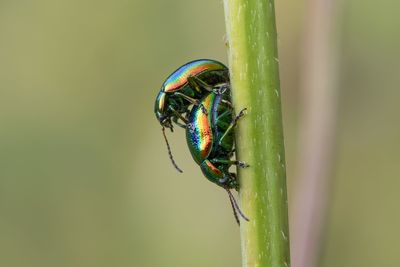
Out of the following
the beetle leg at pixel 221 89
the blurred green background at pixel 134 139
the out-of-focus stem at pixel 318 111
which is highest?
Answer: the beetle leg at pixel 221 89

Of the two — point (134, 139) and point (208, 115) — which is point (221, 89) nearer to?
point (208, 115)

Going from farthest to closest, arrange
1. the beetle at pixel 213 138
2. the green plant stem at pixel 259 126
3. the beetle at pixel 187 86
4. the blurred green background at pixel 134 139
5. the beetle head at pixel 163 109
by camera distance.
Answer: the blurred green background at pixel 134 139, the beetle head at pixel 163 109, the beetle at pixel 187 86, the beetle at pixel 213 138, the green plant stem at pixel 259 126

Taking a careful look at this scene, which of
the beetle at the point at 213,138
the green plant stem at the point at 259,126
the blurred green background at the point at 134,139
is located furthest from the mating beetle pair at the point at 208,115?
the blurred green background at the point at 134,139

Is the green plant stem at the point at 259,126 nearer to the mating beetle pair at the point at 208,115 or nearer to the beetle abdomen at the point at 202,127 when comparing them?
the mating beetle pair at the point at 208,115

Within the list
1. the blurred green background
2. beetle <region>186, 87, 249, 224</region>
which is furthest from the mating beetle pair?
the blurred green background

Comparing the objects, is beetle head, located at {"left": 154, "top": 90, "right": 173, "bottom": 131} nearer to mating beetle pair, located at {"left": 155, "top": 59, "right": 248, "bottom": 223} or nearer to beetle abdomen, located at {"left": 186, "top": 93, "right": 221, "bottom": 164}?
mating beetle pair, located at {"left": 155, "top": 59, "right": 248, "bottom": 223}
